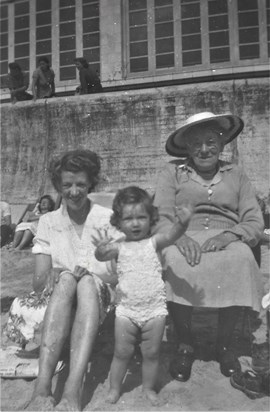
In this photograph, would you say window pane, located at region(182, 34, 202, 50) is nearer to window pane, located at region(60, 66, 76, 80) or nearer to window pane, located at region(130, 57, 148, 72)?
window pane, located at region(130, 57, 148, 72)

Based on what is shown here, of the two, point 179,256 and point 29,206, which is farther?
point 29,206

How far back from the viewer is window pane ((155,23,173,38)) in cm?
563

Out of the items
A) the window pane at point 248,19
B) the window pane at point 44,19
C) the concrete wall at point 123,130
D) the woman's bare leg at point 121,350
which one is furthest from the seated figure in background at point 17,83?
the woman's bare leg at point 121,350

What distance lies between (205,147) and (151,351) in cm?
143

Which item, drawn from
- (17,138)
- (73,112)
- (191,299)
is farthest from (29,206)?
(191,299)

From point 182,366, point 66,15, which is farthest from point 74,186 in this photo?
point 66,15

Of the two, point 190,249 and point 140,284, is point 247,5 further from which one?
point 140,284

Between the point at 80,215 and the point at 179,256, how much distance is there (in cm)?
73

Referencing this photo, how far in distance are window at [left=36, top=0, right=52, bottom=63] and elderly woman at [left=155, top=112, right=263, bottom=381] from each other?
2.87m

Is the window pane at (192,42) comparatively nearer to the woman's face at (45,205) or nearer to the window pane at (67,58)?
the window pane at (67,58)

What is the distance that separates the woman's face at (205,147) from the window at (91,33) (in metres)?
3.30

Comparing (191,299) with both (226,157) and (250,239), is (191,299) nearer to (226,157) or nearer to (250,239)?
(250,239)

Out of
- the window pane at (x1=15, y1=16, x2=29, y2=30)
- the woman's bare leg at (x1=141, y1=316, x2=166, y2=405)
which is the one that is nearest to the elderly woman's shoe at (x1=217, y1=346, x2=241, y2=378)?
the woman's bare leg at (x1=141, y1=316, x2=166, y2=405)

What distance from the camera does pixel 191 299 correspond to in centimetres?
248
